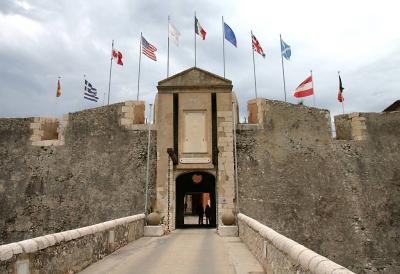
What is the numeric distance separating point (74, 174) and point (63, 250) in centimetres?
1131

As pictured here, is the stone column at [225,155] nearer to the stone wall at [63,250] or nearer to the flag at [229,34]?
the flag at [229,34]

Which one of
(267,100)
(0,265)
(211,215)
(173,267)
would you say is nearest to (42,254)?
(0,265)

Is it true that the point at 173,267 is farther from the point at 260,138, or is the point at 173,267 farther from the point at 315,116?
the point at 315,116

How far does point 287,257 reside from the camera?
5.22 meters

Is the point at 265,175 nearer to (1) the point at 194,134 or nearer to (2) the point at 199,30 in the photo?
(1) the point at 194,134

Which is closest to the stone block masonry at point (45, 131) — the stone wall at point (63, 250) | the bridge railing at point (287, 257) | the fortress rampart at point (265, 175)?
the fortress rampart at point (265, 175)

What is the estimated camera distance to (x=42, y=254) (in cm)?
575

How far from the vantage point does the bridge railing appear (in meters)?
3.80

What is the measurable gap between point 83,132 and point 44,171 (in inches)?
101

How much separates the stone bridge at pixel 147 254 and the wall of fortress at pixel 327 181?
456 centimetres

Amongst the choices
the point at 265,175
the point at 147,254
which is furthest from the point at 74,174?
the point at 147,254

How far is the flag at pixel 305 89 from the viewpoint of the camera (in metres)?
17.9

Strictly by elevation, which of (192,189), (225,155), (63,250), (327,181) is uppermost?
(225,155)

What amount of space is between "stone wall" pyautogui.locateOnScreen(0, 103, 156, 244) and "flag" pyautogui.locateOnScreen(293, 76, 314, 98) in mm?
7320
